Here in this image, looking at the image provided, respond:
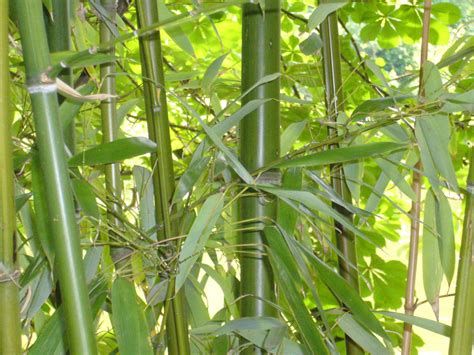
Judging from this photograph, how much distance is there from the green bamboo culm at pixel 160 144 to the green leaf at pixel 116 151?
0.02m

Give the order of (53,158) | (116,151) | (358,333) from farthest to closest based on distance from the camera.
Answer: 1. (358,333)
2. (116,151)
3. (53,158)

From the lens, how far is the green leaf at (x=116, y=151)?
377 mm

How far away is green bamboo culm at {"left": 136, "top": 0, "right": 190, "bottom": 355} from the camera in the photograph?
406 mm

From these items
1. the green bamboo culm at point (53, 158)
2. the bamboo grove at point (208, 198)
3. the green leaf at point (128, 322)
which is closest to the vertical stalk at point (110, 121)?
the bamboo grove at point (208, 198)

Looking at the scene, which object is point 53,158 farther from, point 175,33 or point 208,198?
point 175,33

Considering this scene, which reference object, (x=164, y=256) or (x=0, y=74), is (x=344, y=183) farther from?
(x=0, y=74)

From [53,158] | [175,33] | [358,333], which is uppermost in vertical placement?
[175,33]

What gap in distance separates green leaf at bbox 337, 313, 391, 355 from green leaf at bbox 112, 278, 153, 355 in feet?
0.53

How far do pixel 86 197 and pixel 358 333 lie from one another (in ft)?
0.71

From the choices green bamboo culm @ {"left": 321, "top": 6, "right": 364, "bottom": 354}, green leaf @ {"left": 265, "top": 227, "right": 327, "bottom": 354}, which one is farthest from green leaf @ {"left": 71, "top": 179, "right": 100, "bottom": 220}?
green bamboo culm @ {"left": 321, "top": 6, "right": 364, "bottom": 354}

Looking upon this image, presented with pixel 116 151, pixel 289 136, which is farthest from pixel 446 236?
pixel 116 151

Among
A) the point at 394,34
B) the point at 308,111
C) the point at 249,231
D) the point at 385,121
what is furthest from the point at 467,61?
the point at 394,34

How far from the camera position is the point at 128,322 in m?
0.38

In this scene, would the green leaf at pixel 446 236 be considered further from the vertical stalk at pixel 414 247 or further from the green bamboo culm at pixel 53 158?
the green bamboo culm at pixel 53 158
